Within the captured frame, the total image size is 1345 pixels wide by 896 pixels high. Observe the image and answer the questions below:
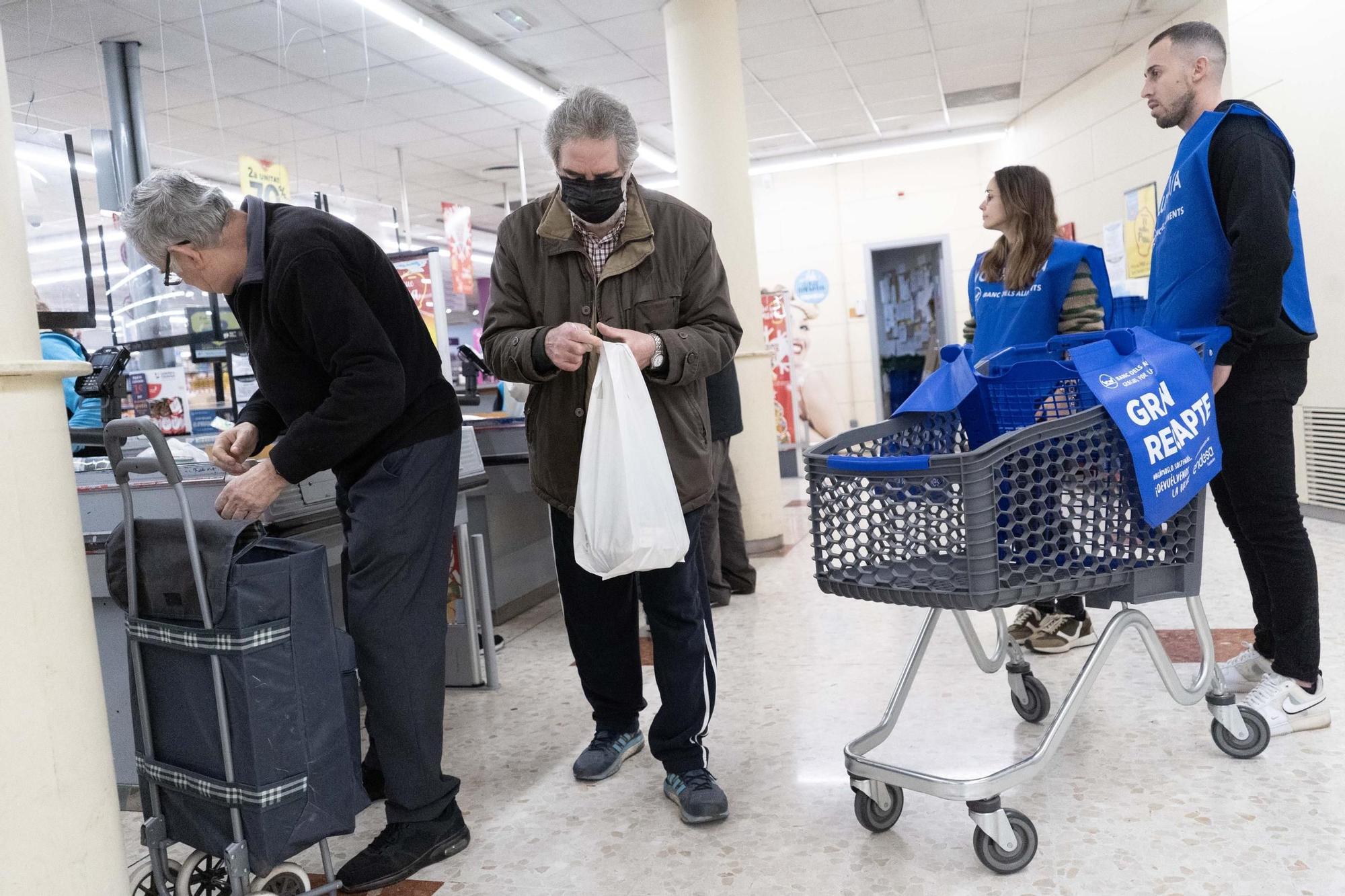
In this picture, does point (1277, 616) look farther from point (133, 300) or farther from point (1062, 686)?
point (133, 300)

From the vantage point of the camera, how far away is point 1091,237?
839cm

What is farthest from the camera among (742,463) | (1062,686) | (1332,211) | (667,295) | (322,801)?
(742,463)

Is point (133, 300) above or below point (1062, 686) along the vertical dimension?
above

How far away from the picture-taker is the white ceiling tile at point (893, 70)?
310 inches

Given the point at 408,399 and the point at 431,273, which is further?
the point at 431,273

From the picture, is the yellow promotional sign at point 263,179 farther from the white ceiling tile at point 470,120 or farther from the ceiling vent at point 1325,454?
the ceiling vent at point 1325,454

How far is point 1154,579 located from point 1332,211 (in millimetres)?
3958

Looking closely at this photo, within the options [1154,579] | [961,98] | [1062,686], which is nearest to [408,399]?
[1154,579]

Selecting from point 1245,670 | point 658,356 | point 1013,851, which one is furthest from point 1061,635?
point 658,356

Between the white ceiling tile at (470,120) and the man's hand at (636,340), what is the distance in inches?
270

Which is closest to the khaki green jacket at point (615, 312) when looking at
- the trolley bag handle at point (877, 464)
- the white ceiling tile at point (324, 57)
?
the trolley bag handle at point (877, 464)

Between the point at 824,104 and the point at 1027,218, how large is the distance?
21.9 ft

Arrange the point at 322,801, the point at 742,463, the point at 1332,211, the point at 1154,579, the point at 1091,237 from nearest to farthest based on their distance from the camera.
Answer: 1. the point at 322,801
2. the point at 1154,579
3. the point at 1332,211
4. the point at 742,463
5. the point at 1091,237

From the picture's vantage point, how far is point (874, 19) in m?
6.80
